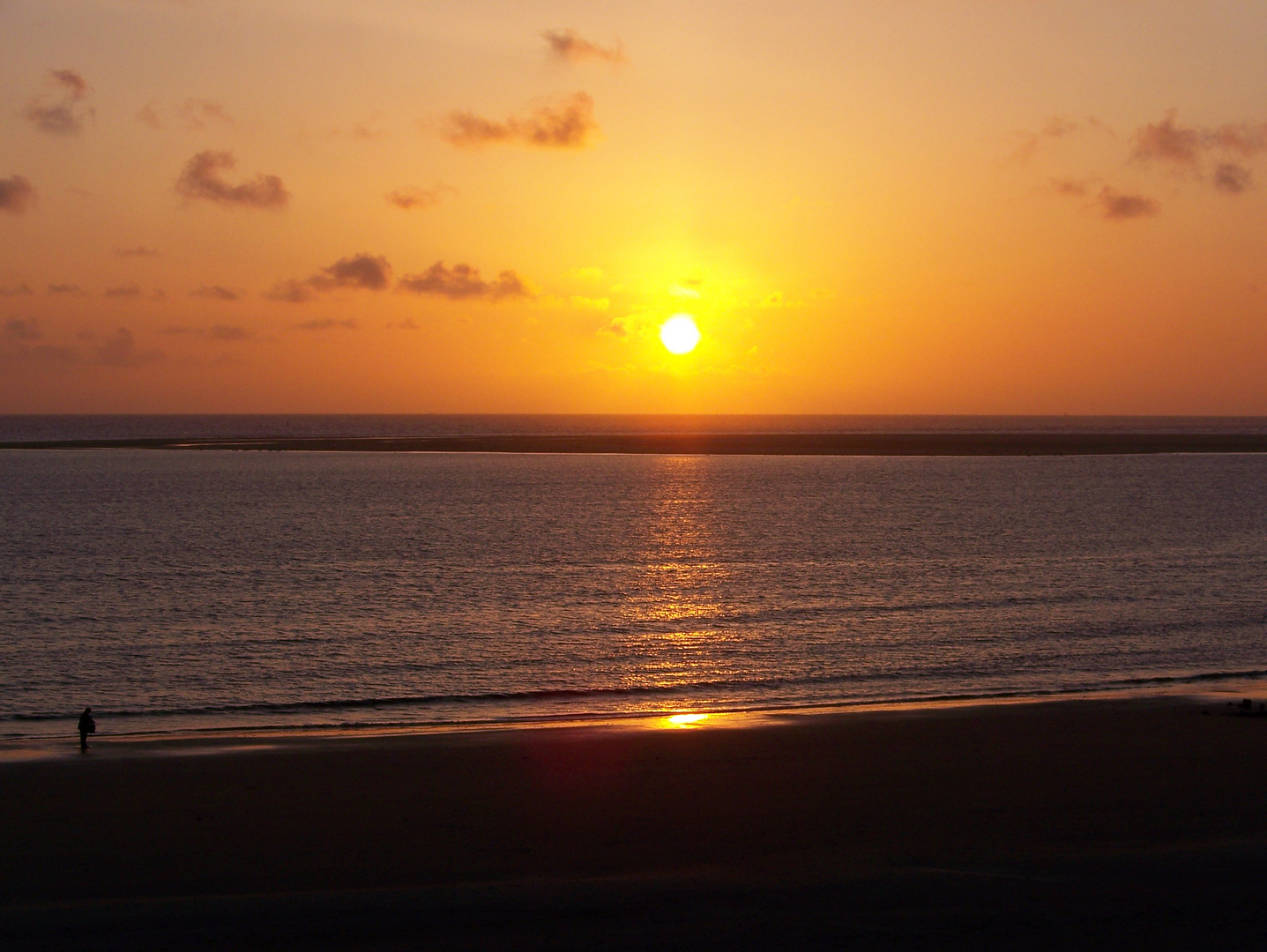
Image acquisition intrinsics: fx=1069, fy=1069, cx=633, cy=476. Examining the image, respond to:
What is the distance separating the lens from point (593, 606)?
130 feet

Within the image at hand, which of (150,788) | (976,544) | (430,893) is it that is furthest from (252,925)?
(976,544)

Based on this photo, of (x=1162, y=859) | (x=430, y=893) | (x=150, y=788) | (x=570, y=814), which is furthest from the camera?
(x=150, y=788)

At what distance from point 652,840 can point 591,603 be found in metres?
25.8

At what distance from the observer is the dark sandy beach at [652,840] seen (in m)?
11.6

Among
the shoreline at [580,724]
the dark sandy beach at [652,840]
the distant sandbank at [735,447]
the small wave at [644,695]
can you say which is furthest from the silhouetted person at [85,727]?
the distant sandbank at [735,447]

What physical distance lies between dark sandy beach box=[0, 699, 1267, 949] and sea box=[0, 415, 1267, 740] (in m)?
4.89

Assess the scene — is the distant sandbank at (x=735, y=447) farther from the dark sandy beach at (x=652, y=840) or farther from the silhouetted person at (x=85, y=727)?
the silhouetted person at (x=85, y=727)

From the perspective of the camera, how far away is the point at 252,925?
1166cm

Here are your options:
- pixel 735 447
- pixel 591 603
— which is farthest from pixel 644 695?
pixel 735 447

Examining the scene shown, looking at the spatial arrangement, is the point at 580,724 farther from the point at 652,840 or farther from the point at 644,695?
the point at 652,840

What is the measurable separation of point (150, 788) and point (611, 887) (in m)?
8.69

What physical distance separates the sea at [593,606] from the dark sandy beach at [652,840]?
4885mm

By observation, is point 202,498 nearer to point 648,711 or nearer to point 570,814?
point 648,711

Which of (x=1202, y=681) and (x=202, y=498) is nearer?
(x=1202, y=681)
